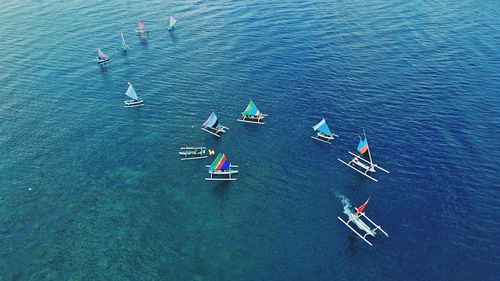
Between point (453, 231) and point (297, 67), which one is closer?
point (453, 231)

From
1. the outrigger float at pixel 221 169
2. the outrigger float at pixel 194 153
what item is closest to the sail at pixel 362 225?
the outrigger float at pixel 221 169

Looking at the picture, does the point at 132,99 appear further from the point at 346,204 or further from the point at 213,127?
the point at 346,204

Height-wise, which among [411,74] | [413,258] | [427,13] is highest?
[427,13]

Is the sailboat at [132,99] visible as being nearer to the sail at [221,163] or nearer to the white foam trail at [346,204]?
the sail at [221,163]

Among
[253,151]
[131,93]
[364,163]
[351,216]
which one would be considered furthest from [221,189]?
[131,93]

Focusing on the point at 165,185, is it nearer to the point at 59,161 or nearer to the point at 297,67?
the point at 59,161

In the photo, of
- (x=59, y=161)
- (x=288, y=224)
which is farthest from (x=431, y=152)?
(x=59, y=161)
